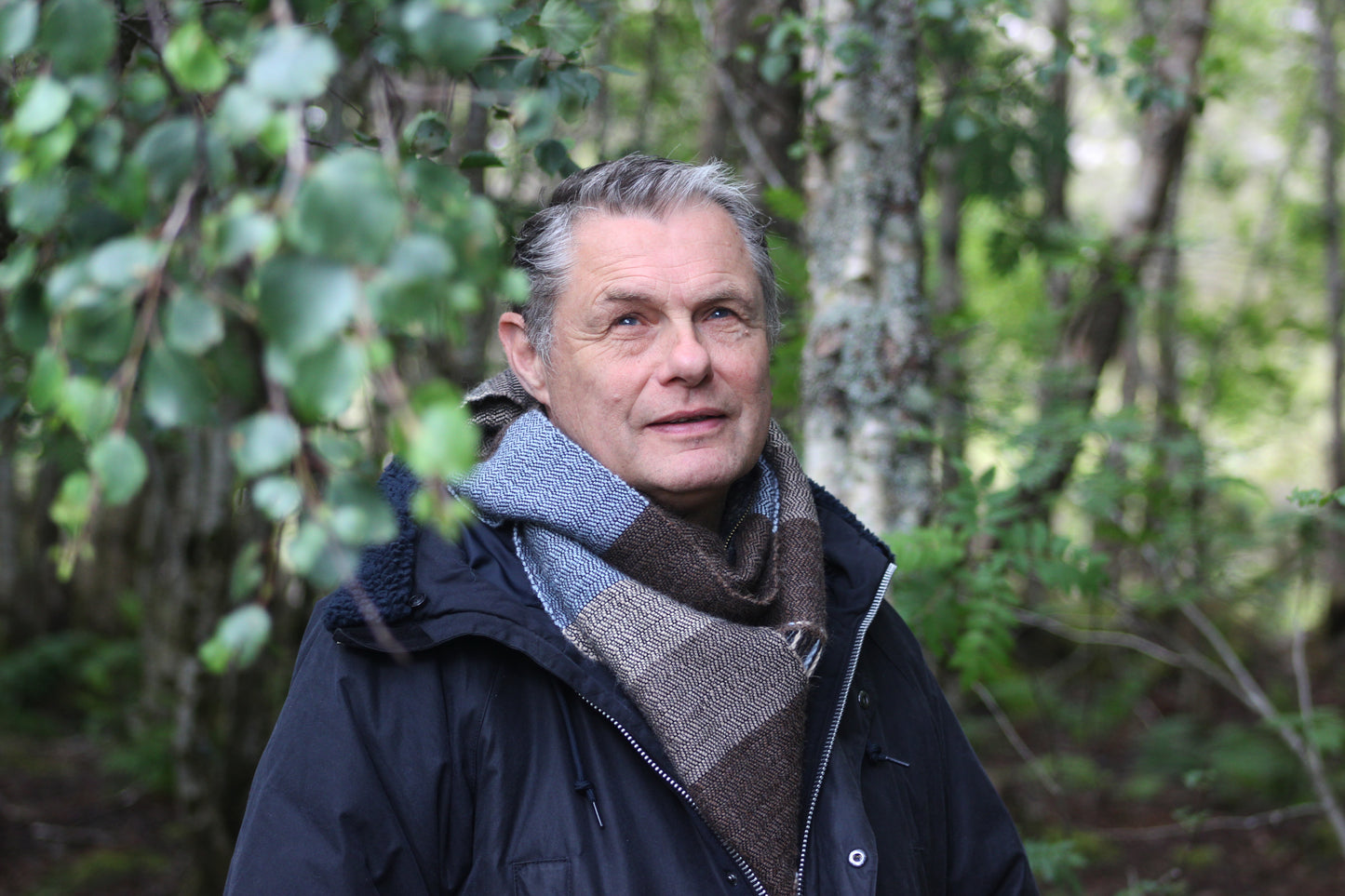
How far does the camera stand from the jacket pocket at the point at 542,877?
1.77 metres

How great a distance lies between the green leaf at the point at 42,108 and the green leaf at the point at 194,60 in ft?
0.34

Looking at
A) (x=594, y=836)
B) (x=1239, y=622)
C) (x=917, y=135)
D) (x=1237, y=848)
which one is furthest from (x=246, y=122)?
(x=1239, y=622)

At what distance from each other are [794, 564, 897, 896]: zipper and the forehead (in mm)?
786

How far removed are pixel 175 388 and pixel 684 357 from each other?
139cm

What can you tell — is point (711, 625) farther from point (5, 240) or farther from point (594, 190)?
point (5, 240)

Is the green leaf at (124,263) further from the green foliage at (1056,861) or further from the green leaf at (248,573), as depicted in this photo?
the green foliage at (1056,861)

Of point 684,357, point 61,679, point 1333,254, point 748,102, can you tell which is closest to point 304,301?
point 684,357

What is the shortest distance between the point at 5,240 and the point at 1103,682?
10.4 metres

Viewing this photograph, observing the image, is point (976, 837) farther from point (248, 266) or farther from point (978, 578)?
point (248, 266)

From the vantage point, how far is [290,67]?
79 cm

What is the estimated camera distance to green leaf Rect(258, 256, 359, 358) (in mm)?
748

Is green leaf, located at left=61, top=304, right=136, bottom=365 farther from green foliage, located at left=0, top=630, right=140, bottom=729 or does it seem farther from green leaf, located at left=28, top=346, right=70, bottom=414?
green foliage, located at left=0, top=630, right=140, bottom=729

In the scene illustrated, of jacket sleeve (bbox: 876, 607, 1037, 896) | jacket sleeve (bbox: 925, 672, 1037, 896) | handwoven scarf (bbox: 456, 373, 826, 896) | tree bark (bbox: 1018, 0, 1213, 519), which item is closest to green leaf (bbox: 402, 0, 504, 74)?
handwoven scarf (bbox: 456, 373, 826, 896)

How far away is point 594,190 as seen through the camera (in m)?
2.25
